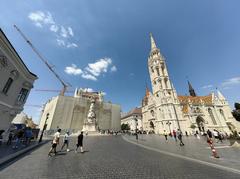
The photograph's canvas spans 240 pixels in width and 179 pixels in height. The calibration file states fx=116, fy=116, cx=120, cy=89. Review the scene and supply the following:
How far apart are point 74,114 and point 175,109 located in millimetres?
39391

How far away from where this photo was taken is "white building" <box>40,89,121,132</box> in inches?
1645

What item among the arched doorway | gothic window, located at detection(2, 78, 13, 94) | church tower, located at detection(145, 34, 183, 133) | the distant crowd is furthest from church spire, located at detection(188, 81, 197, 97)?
gothic window, located at detection(2, 78, 13, 94)

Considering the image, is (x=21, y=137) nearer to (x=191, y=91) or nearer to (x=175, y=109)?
(x=175, y=109)

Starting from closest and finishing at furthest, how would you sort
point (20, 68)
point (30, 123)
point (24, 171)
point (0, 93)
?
point (24, 171) < point (0, 93) < point (20, 68) < point (30, 123)

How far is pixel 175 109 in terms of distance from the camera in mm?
44906

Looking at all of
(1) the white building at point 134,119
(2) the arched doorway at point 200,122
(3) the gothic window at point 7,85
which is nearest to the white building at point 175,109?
(2) the arched doorway at point 200,122

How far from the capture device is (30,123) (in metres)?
61.8

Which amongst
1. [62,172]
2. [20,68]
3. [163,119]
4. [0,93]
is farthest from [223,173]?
[163,119]

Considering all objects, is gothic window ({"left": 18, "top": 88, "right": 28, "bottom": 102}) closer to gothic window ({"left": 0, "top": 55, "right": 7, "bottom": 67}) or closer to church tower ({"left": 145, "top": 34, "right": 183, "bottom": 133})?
gothic window ({"left": 0, "top": 55, "right": 7, "bottom": 67})

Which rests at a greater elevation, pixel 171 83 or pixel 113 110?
pixel 171 83

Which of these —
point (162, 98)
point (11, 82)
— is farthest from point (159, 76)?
point (11, 82)

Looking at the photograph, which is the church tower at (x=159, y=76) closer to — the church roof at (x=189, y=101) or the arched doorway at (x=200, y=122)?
the church roof at (x=189, y=101)

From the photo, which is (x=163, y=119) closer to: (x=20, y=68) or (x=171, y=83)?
(x=171, y=83)

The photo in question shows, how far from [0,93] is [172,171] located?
18.4 m
